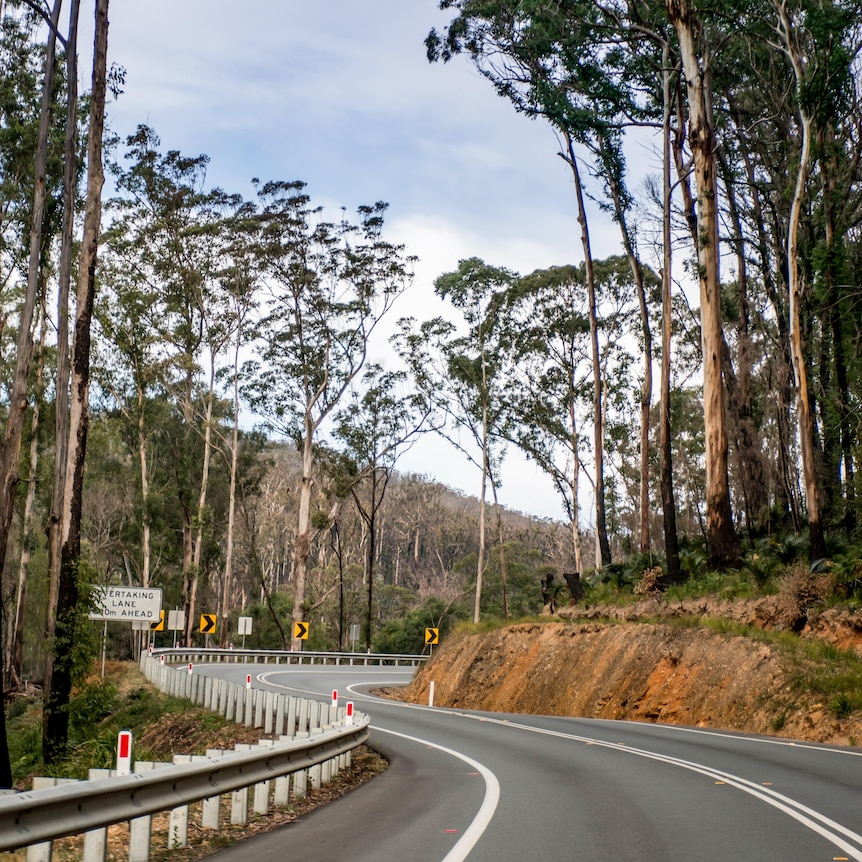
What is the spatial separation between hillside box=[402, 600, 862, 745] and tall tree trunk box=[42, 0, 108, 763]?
38.2 feet

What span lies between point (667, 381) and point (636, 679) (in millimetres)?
8742

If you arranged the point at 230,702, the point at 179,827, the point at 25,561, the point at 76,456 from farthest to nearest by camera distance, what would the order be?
1. the point at 25,561
2. the point at 230,702
3. the point at 76,456
4. the point at 179,827

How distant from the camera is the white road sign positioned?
94.8 feet

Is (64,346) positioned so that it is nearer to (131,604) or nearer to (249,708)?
(249,708)

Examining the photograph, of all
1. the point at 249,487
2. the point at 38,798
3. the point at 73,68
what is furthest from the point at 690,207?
the point at 249,487

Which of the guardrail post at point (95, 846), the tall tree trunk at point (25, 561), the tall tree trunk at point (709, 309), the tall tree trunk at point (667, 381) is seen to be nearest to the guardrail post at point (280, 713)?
the guardrail post at point (95, 846)

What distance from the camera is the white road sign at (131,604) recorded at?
28891mm

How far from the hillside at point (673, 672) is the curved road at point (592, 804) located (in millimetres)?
1989

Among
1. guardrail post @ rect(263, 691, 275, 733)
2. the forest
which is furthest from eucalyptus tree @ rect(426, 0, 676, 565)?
guardrail post @ rect(263, 691, 275, 733)

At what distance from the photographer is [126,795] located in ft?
20.8

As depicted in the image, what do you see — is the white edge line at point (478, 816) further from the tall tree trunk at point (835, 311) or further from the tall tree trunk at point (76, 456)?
the tall tree trunk at point (835, 311)

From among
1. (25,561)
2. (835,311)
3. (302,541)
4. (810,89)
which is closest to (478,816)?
(810,89)

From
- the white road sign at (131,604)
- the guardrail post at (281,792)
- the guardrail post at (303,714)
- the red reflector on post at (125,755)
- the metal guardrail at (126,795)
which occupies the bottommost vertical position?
the guardrail post at (281,792)

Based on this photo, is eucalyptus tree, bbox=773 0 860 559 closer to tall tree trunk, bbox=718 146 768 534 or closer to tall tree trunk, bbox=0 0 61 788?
tall tree trunk, bbox=718 146 768 534
